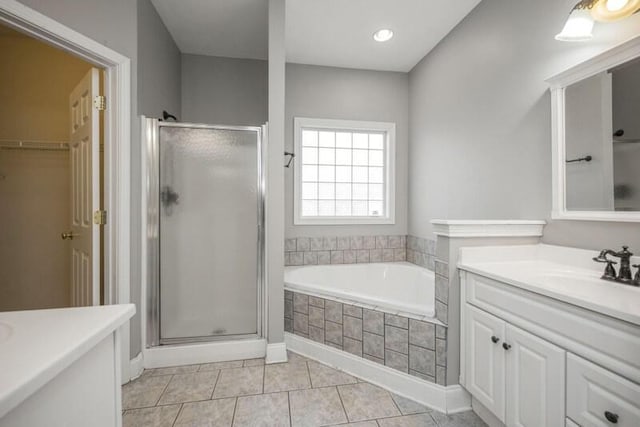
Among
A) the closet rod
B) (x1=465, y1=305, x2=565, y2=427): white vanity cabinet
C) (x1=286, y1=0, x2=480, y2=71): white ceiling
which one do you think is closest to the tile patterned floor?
(x1=465, y1=305, x2=565, y2=427): white vanity cabinet

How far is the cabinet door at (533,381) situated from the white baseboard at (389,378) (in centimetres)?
35

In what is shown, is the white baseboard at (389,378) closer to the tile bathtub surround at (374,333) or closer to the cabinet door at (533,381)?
the tile bathtub surround at (374,333)

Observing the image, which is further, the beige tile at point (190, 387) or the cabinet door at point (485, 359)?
the beige tile at point (190, 387)

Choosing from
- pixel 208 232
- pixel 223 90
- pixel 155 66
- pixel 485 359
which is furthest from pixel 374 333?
pixel 223 90

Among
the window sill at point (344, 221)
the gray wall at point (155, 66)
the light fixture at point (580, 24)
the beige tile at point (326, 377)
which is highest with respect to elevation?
the gray wall at point (155, 66)

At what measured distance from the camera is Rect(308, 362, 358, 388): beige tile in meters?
1.86

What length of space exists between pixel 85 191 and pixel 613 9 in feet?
10.1

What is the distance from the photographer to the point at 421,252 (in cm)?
295

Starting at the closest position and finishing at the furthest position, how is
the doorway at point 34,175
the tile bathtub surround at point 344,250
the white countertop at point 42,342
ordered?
the white countertop at point 42,342, the doorway at point 34,175, the tile bathtub surround at point 344,250

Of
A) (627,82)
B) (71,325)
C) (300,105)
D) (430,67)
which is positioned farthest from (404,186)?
(71,325)

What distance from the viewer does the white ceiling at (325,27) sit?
2.25m

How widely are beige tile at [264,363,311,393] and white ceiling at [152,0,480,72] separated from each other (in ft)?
9.13

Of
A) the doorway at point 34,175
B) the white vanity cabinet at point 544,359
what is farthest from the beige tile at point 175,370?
the white vanity cabinet at point 544,359

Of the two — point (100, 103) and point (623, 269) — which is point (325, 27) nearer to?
point (100, 103)
